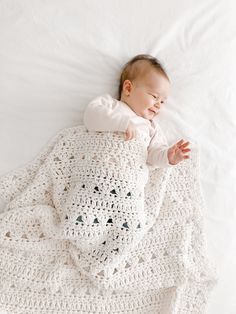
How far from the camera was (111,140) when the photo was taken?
1.28m

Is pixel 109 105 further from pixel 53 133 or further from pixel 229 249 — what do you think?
pixel 229 249

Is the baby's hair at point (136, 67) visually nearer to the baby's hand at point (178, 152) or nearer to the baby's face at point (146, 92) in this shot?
the baby's face at point (146, 92)

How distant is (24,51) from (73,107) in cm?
19

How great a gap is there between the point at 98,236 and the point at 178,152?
28 centimetres

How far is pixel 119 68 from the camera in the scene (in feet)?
4.51

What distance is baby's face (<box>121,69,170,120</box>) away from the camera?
1331 mm

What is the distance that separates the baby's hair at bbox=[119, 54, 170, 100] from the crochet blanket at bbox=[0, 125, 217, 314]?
16 centimetres

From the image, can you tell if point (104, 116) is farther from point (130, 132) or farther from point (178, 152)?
point (178, 152)

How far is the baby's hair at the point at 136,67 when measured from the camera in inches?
52.5

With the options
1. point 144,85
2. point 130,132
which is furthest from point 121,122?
point 144,85

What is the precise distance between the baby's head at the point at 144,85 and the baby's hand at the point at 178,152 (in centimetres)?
14

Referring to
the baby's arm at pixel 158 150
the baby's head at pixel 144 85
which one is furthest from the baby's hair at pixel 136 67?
the baby's arm at pixel 158 150

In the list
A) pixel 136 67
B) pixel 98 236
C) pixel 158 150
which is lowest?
pixel 98 236

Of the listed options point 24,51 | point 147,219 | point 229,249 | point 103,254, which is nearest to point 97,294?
point 103,254
